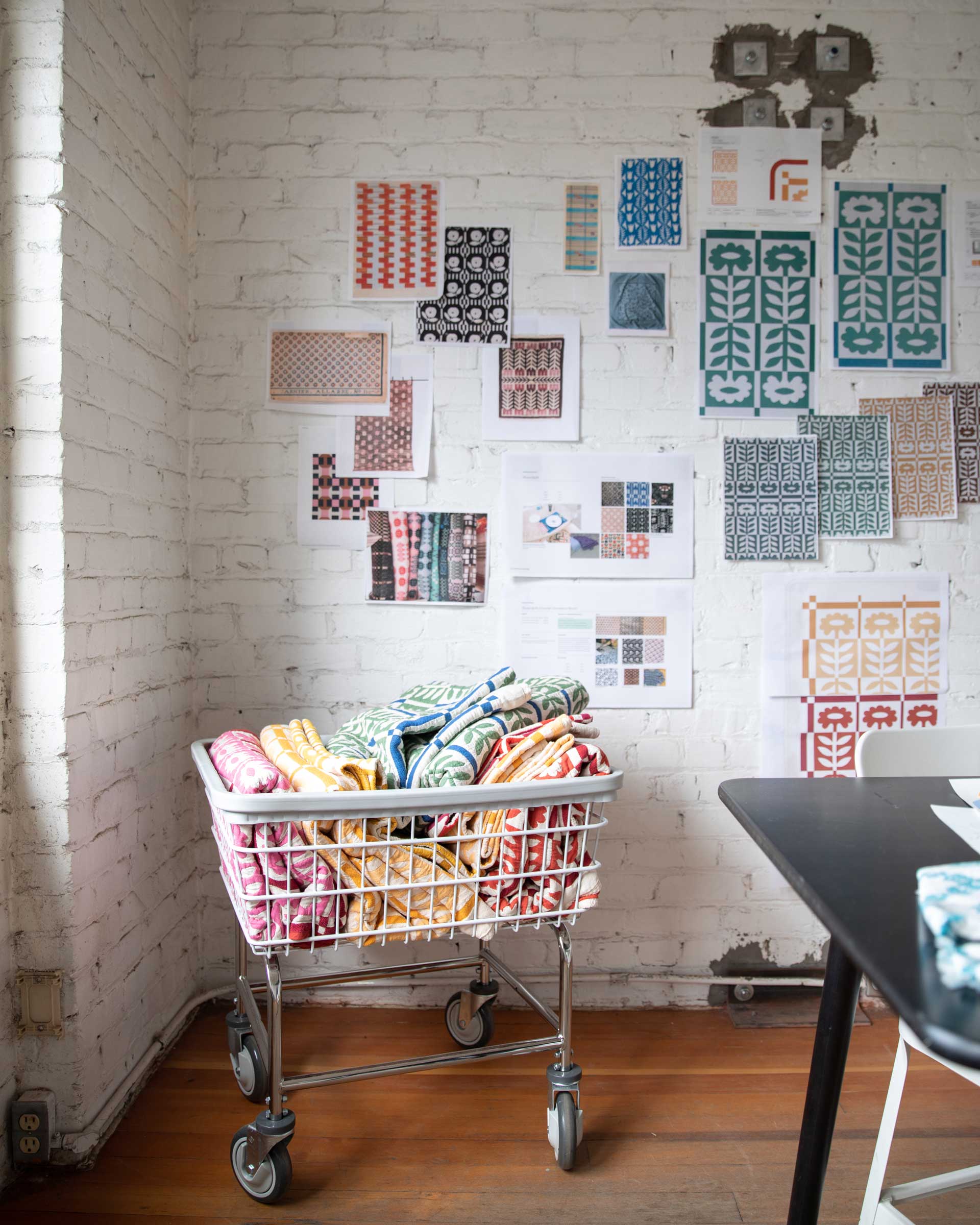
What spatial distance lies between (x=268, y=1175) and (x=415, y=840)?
26.3 inches

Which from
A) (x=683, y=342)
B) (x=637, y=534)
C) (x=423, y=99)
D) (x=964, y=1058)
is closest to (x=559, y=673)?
(x=637, y=534)

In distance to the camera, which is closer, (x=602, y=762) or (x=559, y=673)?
(x=602, y=762)

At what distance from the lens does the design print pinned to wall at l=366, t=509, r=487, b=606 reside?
2.31 m

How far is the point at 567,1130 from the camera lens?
1.68m

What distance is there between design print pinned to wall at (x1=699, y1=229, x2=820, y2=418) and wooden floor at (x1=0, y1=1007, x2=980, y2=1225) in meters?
1.61

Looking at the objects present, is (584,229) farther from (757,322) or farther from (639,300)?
(757,322)

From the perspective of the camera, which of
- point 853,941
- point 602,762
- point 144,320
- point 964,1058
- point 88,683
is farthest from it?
point 144,320

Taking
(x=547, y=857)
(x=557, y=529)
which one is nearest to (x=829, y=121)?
(x=557, y=529)

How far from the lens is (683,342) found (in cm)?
232

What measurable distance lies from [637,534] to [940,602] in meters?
0.82

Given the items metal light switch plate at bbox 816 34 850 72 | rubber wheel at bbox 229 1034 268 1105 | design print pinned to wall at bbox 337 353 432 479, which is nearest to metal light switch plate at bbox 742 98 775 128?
metal light switch plate at bbox 816 34 850 72

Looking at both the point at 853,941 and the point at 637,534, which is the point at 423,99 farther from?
the point at 853,941

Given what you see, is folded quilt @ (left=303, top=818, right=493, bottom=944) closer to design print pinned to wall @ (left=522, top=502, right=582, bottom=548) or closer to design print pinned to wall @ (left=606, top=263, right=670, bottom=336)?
design print pinned to wall @ (left=522, top=502, right=582, bottom=548)

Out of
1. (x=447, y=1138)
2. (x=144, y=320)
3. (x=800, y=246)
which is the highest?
(x=800, y=246)
